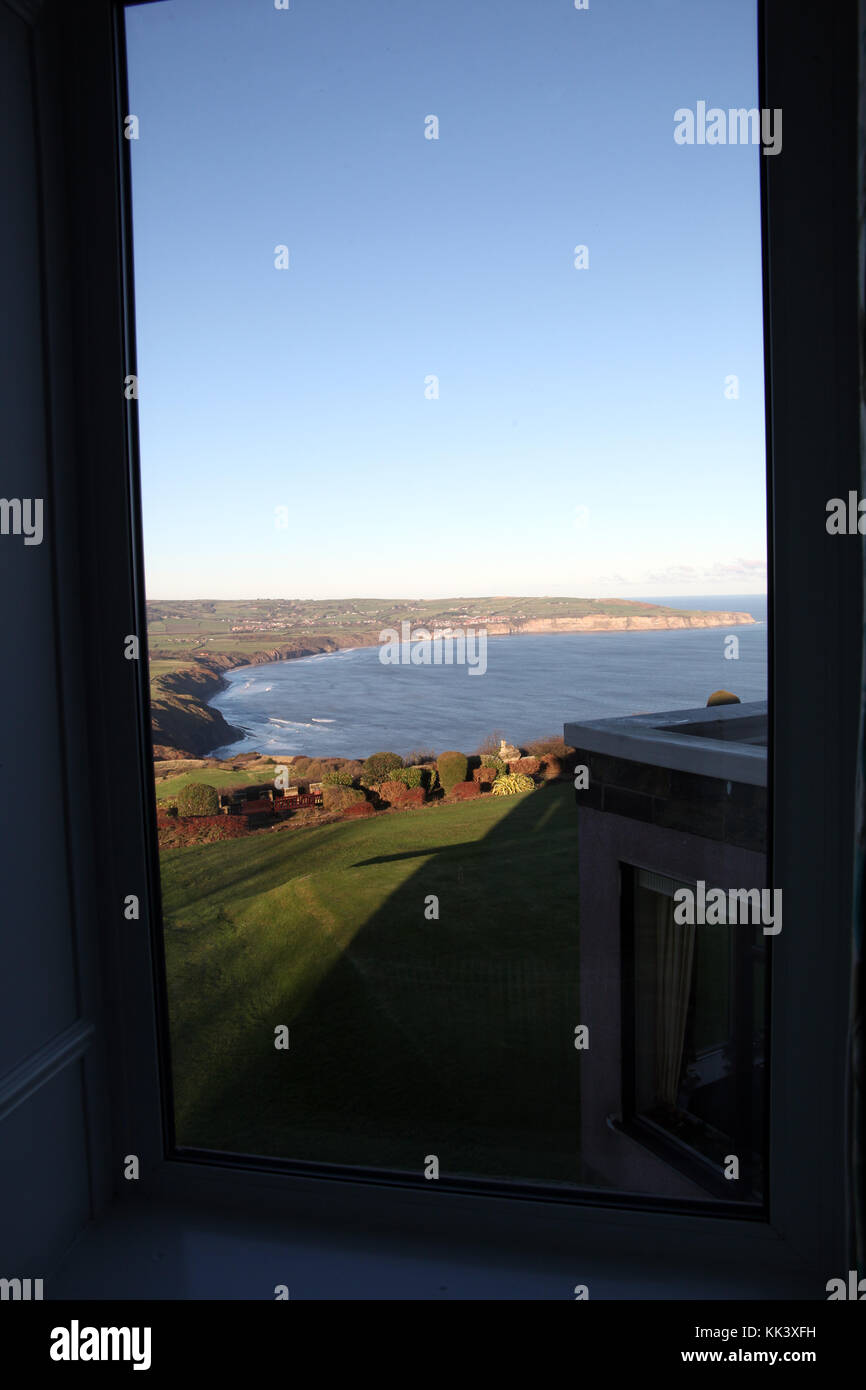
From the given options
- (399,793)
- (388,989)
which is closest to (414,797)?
(399,793)

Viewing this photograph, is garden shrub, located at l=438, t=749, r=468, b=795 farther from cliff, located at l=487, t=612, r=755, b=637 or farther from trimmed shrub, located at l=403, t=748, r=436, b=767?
cliff, located at l=487, t=612, r=755, b=637

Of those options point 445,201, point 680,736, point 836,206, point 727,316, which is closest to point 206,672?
point 680,736

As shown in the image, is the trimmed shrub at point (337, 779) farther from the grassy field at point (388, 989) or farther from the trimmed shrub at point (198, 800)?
the trimmed shrub at point (198, 800)

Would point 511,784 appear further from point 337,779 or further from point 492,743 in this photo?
point 337,779

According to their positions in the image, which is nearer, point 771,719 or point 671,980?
point 771,719

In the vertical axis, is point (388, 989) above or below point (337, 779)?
below

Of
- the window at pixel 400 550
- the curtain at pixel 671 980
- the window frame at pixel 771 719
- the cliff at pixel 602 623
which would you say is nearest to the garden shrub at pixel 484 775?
the window at pixel 400 550
